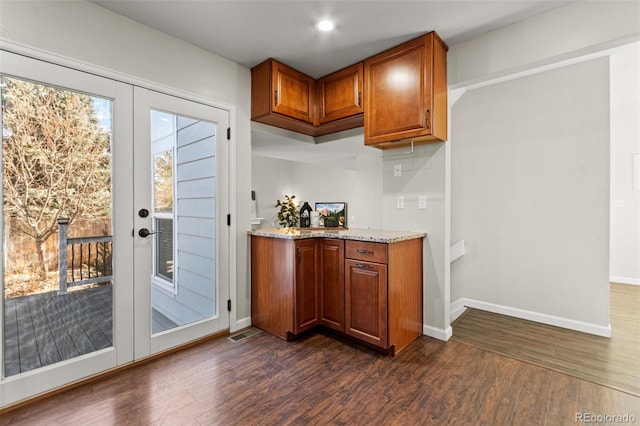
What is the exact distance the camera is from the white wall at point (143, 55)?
1791mm

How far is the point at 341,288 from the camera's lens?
2596 mm

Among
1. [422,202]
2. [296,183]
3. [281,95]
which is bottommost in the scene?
[422,202]

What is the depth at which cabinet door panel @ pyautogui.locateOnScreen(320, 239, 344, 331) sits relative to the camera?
260 cm

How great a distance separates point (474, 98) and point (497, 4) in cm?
165

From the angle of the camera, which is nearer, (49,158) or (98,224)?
(49,158)

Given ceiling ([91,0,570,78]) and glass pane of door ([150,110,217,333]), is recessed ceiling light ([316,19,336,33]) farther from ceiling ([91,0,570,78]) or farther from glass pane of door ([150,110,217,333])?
glass pane of door ([150,110,217,333])

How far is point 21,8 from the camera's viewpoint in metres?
1.74

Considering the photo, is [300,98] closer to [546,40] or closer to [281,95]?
[281,95]

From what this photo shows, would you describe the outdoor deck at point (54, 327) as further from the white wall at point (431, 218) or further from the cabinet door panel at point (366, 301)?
the white wall at point (431, 218)

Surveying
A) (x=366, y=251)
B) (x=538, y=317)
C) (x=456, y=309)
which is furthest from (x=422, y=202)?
(x=538, y=317)

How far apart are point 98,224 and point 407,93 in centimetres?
250

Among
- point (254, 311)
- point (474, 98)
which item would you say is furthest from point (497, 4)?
point (254, 311)

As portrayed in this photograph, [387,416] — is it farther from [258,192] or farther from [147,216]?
[258,192]

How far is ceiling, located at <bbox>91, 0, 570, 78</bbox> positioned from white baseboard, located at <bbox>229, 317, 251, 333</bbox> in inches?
94.9
